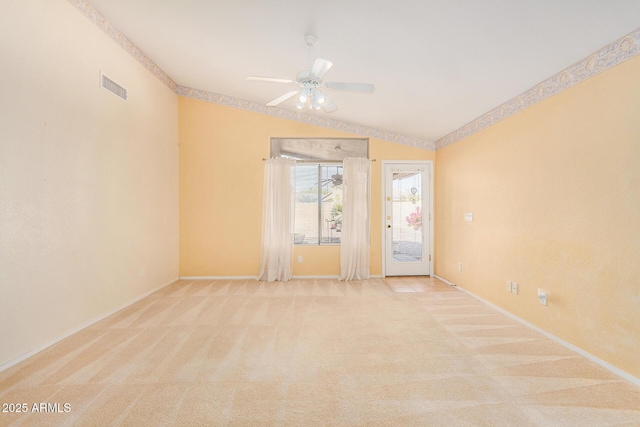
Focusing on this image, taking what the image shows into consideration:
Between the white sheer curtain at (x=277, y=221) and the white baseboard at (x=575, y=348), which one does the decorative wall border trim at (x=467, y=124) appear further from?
the white baseboard at (x=575, y=348)

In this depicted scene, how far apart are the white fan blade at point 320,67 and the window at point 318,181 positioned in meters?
2.53

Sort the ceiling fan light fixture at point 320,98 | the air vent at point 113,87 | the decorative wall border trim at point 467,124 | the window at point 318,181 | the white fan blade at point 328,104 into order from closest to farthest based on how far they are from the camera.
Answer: the decorative wall border trim at point 467,124, the ceiling fan light fixture at point 320,98, the white fan blade at point 328,104, the air vent at point 113,87, the window at point 318,181

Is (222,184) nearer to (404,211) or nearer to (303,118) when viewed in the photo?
(303,118)

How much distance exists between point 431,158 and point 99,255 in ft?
17.0

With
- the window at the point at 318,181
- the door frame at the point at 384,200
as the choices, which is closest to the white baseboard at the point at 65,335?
the window at the point at 318,181

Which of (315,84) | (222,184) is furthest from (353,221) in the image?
(315,84)

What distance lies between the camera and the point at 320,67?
7.92 feet

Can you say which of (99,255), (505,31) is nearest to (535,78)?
(505,31)

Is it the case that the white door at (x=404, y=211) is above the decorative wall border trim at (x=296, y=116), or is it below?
below

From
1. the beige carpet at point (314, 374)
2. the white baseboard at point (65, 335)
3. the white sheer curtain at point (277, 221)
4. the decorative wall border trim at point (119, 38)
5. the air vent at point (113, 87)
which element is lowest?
the beige carpet at point (314, 374)

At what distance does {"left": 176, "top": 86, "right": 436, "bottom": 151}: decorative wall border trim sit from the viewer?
4.93 m

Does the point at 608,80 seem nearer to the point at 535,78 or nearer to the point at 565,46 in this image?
the point at 565,46

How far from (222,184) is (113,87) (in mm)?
2051

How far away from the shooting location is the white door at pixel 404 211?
514 cm
